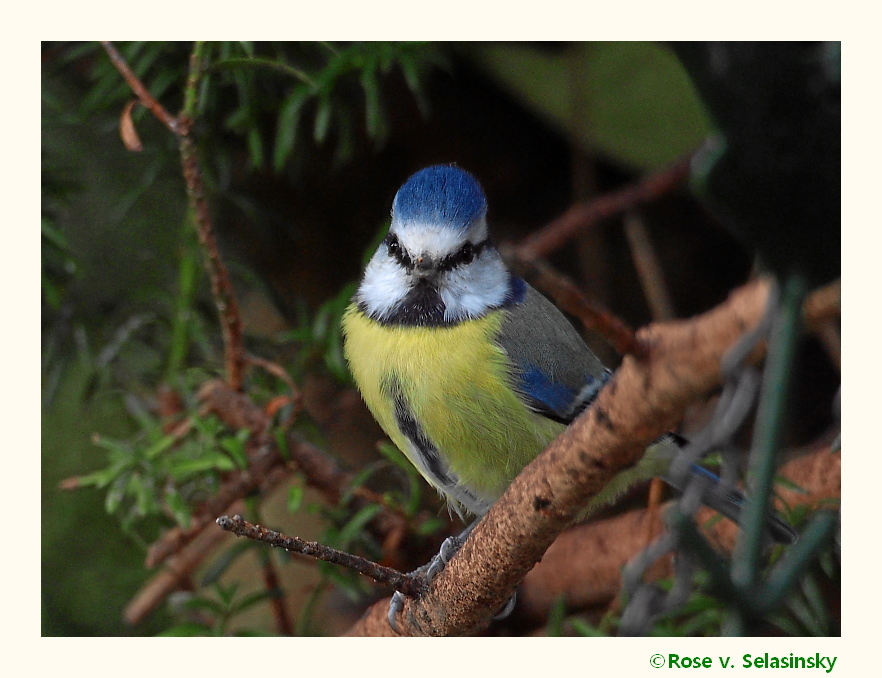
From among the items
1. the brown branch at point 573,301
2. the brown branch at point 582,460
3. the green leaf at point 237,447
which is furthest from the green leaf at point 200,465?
the brown branch at point 573,301

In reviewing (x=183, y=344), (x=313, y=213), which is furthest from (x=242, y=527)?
(x=313, y=213)

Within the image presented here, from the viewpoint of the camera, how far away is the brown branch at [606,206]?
3.38 feet

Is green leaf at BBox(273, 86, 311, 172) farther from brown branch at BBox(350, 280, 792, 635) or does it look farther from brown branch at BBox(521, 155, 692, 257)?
brown branch at BBox(350, 280, 792, 635)

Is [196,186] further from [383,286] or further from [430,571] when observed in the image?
[430,571]

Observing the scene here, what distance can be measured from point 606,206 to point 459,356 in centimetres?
39

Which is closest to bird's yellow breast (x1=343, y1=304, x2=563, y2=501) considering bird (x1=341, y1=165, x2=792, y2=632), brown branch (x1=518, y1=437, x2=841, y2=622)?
bird (x1=341, y1=165, x2=792, y2=632)

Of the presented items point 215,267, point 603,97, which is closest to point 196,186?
point 215,267

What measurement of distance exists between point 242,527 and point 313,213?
72 centimetres

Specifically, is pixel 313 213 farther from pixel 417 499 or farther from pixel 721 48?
pixel 721 48

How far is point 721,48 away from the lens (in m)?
0.41

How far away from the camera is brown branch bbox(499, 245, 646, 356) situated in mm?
354

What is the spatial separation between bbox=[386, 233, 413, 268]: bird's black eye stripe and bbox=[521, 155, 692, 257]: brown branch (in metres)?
0.27

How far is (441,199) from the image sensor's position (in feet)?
2.43

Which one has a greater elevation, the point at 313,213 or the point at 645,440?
the point at 313,213
